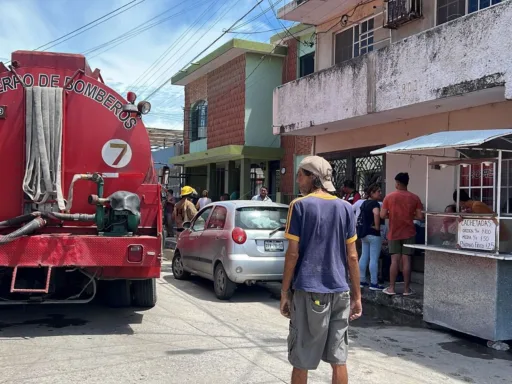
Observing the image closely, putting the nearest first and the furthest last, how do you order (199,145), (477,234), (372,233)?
(477,234) < (372,233) < (199,145)

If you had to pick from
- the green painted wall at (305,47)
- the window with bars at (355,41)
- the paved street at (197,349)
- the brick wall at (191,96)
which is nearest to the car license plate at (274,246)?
the paved street at (197,349)

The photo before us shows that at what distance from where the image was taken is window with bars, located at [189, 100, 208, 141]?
2192 cm

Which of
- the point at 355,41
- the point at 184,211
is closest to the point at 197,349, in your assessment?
the point at 184,211

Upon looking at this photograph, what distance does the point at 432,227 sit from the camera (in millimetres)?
7000

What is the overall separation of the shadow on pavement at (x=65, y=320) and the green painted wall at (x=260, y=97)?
38.4 feet

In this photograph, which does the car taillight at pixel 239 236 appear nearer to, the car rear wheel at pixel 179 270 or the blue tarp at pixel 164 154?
the car rear wheel at pixel 179 270

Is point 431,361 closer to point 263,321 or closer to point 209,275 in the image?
point 263,321

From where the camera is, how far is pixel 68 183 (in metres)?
5.89

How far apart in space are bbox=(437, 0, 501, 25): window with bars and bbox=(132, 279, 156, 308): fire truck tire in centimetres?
693

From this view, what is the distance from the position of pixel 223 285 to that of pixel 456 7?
20.7 feet

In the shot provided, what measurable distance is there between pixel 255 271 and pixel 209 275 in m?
1.05

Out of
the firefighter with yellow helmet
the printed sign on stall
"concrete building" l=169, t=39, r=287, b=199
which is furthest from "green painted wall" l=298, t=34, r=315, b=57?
the printed sign on stall

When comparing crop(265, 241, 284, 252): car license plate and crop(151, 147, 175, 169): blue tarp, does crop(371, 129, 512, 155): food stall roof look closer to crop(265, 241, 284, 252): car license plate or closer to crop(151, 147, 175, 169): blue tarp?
crop(265, 241, 284, 252): car license plate

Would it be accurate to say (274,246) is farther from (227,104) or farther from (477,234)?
(227,104)
